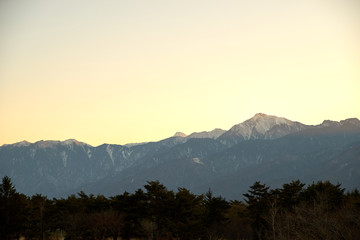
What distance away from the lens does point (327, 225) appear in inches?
1422

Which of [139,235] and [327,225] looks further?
[139,235]

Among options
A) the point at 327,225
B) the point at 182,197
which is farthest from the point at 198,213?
the point at 327,225

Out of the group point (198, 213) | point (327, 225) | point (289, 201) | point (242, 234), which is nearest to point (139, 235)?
point (198, 213)

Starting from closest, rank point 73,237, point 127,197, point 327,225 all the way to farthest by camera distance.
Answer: point 327,225 → point 73,237 → point 127,197

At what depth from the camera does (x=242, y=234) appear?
104 m

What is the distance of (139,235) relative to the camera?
95625 millimetres

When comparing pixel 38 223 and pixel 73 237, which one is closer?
pixel 73 237

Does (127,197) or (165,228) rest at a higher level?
(127,197)

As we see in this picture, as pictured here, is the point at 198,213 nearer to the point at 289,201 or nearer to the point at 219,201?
the point at 219,201

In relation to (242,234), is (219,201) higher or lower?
higher

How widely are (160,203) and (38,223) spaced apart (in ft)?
90.8

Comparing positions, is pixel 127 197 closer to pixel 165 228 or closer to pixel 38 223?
pixel 165 228

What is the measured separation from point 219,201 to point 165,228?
45.9 feet

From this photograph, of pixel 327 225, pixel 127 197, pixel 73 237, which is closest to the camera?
pixel 327 225
